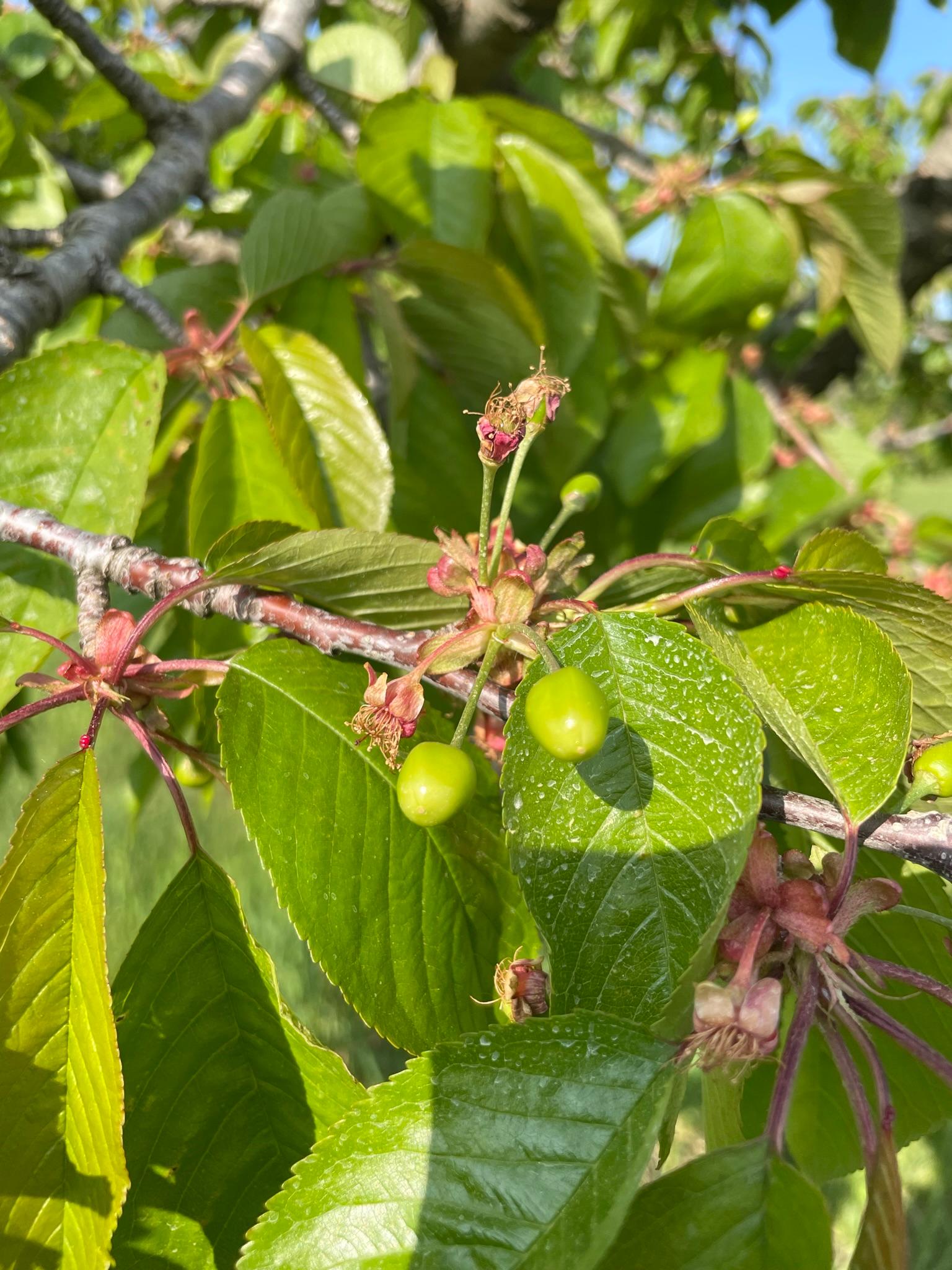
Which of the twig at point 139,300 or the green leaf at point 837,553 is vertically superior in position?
the green leaf at point 837,553

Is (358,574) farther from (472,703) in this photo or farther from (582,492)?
(582,492)

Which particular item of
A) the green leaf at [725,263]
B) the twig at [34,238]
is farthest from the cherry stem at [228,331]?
the green leaf at [725,263]

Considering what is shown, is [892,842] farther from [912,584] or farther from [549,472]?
[549,472]

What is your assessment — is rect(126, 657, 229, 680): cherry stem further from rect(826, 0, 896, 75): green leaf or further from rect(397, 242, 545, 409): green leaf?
rect(826, 0, 896, 75): green leaf

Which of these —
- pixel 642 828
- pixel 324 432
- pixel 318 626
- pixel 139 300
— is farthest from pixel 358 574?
pixel 139 300

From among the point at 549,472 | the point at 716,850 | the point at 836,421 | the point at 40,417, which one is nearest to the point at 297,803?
the point at 716,850

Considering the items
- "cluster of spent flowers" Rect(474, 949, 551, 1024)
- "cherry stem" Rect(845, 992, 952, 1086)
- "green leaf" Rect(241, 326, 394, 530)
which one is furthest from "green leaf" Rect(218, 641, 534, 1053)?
"green leaf" Rect(241, 326, 394, 530)

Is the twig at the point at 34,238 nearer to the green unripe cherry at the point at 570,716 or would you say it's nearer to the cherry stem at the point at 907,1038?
the green unripe cherry at the point at 570,716
